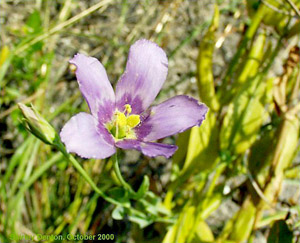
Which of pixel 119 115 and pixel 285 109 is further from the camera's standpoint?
pixel 285 109

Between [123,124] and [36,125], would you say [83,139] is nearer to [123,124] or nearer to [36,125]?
[36,125]

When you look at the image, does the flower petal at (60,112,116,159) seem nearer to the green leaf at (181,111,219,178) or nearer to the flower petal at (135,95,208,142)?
the flower petal at (135,95,208,142)

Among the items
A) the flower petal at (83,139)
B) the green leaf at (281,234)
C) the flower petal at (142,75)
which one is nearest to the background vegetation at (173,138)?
the green leaf at (281,234)

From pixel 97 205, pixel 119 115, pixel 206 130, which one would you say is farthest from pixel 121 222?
pixel 119 115

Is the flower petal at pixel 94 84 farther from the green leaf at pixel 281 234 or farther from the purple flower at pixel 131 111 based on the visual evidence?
the green leaf at pixel 281 234

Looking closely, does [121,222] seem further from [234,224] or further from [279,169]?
[279,169]

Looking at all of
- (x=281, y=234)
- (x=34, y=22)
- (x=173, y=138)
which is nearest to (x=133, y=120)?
(x=281, y=234)
